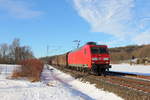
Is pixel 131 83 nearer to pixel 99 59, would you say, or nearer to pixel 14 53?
pixel 99 59

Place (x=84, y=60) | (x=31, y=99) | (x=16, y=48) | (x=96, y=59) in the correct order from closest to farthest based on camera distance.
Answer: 1. (x=31, y=99)
2. (x=96, y=59)
3. (x=84, y=60)
4. (x=16, y=48)

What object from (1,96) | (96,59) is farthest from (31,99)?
(96,59)

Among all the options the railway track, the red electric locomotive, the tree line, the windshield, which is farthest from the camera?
the tree line

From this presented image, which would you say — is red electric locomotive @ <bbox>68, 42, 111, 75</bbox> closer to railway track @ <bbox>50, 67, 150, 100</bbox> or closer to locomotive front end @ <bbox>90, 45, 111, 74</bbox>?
locomotive front end @ <bbox>90, 45, 111, 74</bbox>

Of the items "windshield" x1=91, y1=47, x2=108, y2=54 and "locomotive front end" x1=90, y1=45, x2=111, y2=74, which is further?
"windshield" x1=91, y1=47, x2=108, y2=54

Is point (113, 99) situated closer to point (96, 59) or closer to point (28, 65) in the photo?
point (96, 59)

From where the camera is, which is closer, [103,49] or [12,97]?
[12,97]

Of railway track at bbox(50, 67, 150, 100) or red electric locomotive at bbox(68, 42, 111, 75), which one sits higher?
red electric locomotive at bbox(68, 42, 111, 75)

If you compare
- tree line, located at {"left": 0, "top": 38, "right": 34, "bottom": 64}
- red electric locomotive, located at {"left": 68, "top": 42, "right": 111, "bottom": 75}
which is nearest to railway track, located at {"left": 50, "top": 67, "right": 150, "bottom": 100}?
red electric locomotive, located at {"left": 68, "top": 42, "right": 111, "bottom": 75}

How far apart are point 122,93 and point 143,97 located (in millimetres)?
1779

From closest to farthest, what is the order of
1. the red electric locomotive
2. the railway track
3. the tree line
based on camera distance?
the railway track → the red electric locomotive → the tree line

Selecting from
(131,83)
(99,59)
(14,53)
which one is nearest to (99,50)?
(99,59)

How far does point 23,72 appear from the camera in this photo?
80.9ft

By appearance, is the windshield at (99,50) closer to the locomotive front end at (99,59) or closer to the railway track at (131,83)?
the locomotive front end at (99,59)
